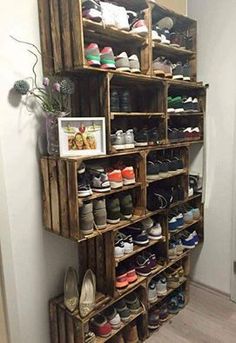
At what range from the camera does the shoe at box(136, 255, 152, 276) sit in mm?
1895

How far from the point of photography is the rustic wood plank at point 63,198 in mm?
1462

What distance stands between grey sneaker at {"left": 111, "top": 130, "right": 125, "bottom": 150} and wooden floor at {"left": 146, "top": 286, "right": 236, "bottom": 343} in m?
1.31

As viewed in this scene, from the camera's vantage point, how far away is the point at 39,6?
1.51 m

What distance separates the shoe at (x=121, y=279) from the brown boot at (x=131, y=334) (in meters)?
0.33

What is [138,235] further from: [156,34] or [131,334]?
[156,34]

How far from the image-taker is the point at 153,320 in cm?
Result: 203

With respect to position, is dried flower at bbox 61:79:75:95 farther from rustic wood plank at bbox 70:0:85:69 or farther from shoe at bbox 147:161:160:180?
shoe at bbox 147:161:160:180

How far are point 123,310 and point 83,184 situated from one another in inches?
34.0

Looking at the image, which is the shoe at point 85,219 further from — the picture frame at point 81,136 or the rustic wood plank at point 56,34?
the rustic wood plank at point 56,34

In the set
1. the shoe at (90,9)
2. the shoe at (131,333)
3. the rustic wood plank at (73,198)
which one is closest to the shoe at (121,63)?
the shoe at (90,9)

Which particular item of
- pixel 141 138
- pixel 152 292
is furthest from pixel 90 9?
pixel 152 292

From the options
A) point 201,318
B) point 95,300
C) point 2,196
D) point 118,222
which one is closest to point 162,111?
point 118,222

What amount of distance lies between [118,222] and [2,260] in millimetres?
635

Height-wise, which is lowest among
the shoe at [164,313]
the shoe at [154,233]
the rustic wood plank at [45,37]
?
the shoe at [164,313]
